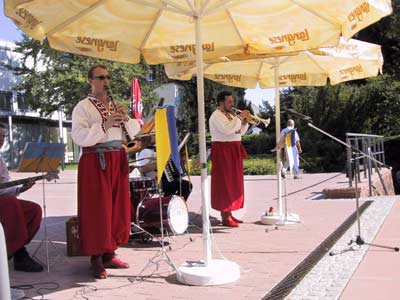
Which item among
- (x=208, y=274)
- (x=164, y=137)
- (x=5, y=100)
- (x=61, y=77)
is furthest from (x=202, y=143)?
(x=5, y=100)

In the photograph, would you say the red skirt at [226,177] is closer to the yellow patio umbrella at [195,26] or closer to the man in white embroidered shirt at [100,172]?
the yellow patio umbrella at [195,26]

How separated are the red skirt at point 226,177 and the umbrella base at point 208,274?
268cm

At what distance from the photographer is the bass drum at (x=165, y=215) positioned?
6484mm

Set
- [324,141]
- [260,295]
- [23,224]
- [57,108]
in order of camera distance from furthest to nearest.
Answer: [57,108] < [324,141] < [23,224] < [260,295]

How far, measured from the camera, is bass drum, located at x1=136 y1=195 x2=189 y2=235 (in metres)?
6.48

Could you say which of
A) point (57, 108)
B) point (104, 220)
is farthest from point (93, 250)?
point (57, 108)

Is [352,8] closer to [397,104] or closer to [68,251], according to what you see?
[68,251]

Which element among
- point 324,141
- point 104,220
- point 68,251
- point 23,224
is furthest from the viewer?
point 324,141

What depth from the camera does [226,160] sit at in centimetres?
805

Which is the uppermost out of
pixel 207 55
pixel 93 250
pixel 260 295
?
pixel 207 55

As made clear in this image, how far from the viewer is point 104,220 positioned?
17.0ft

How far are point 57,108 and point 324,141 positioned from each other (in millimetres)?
20797

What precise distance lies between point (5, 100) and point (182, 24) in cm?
3826

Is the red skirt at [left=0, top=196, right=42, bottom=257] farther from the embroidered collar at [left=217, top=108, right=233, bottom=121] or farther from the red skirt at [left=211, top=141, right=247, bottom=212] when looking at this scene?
the embroidered collar at [left=217, top=108, right=233, bottom=121]
